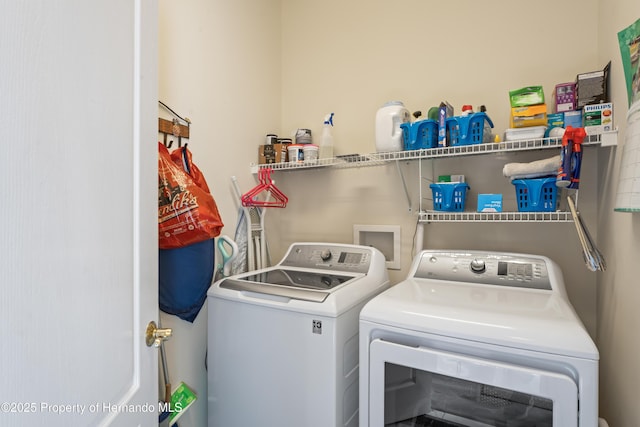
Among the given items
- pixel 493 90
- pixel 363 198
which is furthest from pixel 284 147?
pixel 493 90

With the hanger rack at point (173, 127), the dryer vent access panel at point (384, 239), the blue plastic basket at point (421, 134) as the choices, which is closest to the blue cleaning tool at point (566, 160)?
the blue plastic basket at point (421, 134)

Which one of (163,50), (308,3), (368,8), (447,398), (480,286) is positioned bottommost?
(447,398)

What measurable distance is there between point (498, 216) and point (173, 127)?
58.9 inches

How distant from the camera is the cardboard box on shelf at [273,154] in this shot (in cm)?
201

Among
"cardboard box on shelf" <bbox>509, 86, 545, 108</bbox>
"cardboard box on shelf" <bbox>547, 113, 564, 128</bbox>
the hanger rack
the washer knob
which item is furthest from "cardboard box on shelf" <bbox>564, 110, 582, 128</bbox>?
the hanger rack

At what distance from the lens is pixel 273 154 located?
2025mm

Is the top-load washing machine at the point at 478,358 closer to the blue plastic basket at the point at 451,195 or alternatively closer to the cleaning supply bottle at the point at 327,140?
the blue plastic basket at the point at 451,195

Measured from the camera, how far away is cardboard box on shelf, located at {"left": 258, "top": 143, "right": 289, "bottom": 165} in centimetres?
201

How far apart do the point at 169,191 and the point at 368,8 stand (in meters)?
1.63

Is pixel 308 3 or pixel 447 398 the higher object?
pixel 308 3

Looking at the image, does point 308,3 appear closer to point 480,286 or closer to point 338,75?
point 338,75

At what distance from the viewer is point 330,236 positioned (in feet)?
6.85

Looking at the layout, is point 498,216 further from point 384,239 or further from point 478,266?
point 384,239
